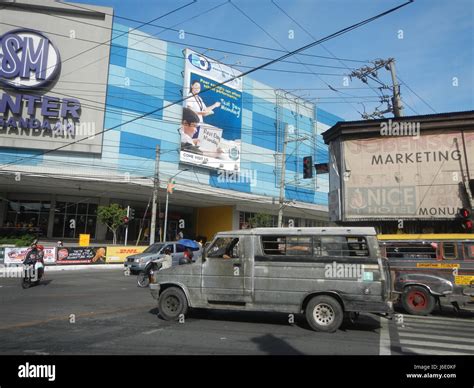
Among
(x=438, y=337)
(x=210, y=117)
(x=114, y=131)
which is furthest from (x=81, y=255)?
(x=210, y=117)

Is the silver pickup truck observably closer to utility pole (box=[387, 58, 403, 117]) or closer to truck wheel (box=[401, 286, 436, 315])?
truck wheel (box=[401, 286, 436, 315])

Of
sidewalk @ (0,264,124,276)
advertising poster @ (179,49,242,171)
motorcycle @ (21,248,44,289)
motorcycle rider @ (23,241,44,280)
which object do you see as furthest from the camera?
advertising poster @ (179,49,242,171)

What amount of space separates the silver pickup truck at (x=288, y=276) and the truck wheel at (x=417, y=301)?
126 inches

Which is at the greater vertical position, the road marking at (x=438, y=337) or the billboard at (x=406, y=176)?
the billboard at (x=406, y=176)

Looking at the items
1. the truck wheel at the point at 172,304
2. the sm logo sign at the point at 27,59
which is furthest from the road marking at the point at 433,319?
the sm logo sign at the point at 27,59

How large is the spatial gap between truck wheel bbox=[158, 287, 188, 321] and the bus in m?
6.41

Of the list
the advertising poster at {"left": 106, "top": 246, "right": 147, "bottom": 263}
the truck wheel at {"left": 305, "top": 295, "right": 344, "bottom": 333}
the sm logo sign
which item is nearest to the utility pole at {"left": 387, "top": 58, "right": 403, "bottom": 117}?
the truck wheel at {"left": 305, "top": 295, "right": 344, "bottom": 333}

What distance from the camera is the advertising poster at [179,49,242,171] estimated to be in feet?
132

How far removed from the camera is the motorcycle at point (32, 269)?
15.3 metres

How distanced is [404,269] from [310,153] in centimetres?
4336

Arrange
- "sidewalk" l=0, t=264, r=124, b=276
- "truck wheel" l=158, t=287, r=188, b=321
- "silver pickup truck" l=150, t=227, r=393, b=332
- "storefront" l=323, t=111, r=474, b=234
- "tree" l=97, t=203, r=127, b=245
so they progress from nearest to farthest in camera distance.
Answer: "silver pickup truck" l=150, t=227, r=393, b=332
"truck wheel" l=158, t=287, r=188, b=321
"storefront" l=323, t=111, r=474, b=234
"sidewalk" l=0, t=264, r=124, b=276
"tree" l=97, t=203, r=127, b=245

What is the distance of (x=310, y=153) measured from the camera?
2133 inches

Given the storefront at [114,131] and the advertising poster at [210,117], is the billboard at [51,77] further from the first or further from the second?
the advertising poster at [210,117]
